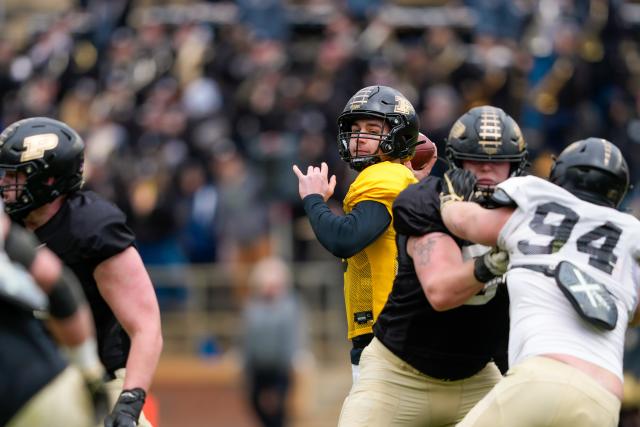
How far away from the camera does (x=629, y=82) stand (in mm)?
14797

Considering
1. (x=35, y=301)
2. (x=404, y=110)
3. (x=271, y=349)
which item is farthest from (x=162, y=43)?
(x=35, y=301)

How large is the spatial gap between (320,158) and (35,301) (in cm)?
941

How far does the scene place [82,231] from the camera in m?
5.55

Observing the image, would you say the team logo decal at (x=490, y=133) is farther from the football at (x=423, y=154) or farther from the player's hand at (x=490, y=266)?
the football at (x=423, y=154)

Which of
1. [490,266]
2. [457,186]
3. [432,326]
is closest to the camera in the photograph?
[490,266]

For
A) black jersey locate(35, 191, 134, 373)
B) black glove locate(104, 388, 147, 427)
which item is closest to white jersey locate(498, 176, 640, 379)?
black glove locate(104, 388, 147, 427)

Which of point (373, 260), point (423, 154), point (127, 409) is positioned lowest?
point (127, 409)

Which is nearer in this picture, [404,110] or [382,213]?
[382,213]

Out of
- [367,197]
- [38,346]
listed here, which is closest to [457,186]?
[367,197]

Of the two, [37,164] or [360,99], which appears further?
[360,99]

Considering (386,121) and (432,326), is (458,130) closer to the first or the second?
(386,121)

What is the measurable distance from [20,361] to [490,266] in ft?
5.90

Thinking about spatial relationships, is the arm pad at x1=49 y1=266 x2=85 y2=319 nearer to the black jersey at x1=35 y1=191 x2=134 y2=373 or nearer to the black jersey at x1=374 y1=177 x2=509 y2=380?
the black jersey at x1=35 y1=191 x2=134 y2=373

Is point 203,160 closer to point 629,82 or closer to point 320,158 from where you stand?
point 320,158
